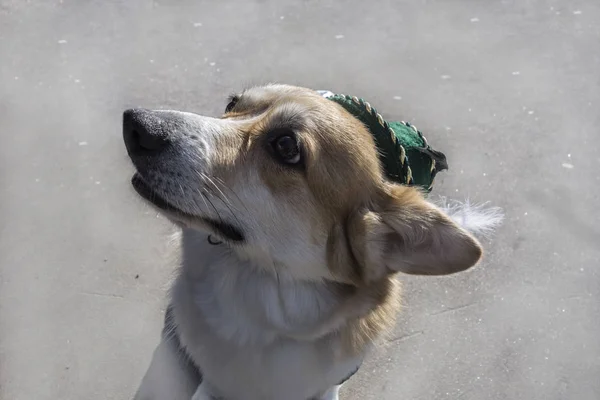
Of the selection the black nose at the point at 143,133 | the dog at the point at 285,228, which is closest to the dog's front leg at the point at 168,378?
the dog at the point at 285,228

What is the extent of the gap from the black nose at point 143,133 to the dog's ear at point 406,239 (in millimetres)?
680

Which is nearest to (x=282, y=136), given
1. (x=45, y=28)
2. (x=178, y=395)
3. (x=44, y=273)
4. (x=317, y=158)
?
(x=317, y=158)

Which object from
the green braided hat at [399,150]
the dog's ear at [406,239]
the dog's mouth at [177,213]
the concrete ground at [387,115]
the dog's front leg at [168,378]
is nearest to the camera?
the dog's ear at [406,239]

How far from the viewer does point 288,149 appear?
237cm

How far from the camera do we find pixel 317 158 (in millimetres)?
2344

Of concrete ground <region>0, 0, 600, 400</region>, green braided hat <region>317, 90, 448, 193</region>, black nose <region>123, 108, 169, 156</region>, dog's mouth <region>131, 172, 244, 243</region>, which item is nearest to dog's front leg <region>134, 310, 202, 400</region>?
concrete ground <region>0, 0, 600, 400</region>

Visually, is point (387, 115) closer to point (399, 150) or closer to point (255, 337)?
point (399, 150)

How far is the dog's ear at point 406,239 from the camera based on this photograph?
219cm

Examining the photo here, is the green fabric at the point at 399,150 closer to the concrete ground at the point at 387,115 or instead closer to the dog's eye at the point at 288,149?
the dog's eye at the point at 288,149

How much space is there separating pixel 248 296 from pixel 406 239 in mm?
599

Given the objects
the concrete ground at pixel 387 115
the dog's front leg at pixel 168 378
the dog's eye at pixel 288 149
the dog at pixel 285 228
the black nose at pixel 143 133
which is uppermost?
the black nose at pixel 143 133

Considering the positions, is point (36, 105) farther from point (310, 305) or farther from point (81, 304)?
point (310, 305)

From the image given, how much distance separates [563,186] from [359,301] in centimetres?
192

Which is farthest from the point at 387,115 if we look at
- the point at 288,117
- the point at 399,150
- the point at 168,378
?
the point at 168,378
